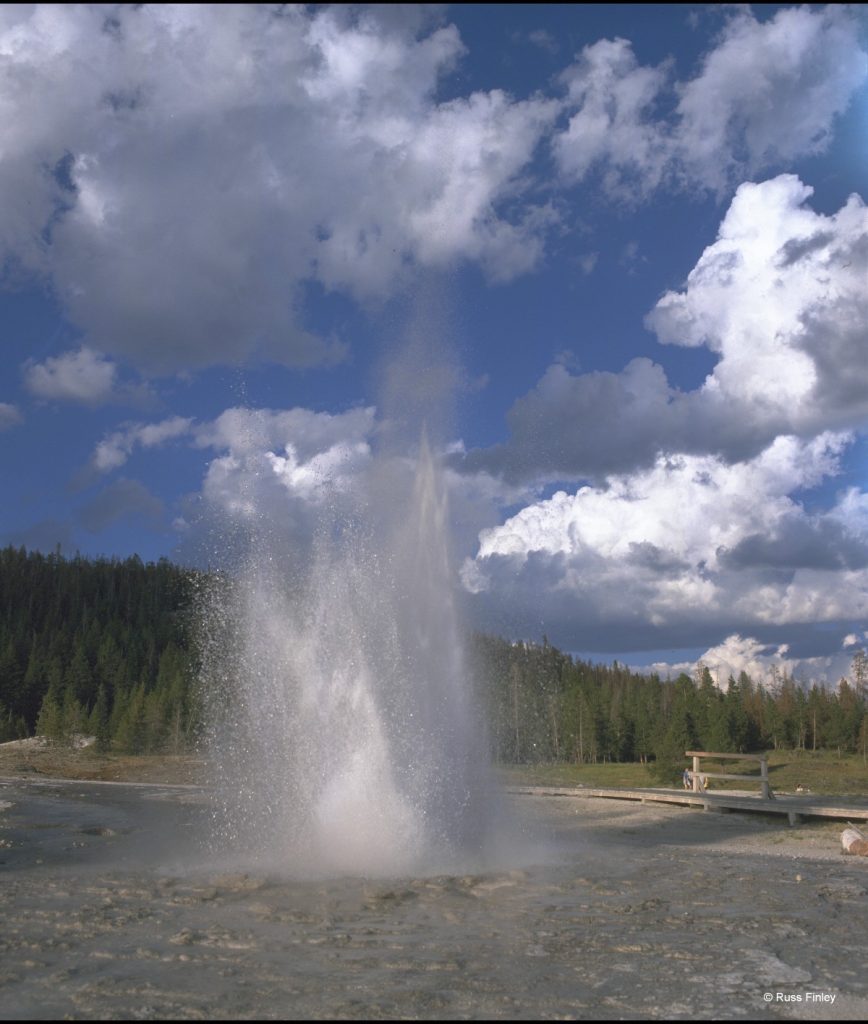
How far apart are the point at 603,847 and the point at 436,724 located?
5.77 metres

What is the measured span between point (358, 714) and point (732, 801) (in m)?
17.7

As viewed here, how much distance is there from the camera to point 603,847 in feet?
71.1

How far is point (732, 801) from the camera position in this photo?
1227 inches

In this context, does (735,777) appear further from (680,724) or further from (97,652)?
(97,652)

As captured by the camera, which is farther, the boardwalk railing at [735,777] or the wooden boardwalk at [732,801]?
the boardwalk railing at [735,777]

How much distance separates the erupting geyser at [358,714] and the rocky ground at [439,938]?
152 centimetres

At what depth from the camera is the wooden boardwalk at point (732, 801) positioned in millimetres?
27641

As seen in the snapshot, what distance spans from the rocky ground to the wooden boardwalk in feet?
24.8
